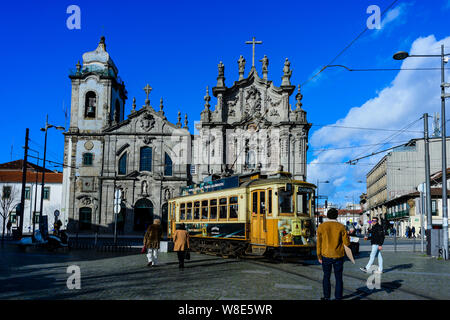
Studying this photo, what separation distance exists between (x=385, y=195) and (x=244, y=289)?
6641cm

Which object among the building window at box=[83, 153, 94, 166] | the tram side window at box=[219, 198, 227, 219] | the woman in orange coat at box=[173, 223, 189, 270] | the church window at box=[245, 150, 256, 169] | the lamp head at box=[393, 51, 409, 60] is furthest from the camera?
the building window at box=[83, 153, 94, 166]

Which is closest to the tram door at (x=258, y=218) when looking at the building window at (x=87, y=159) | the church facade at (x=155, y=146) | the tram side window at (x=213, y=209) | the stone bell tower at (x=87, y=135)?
the tram side window at (x=213, y=209)

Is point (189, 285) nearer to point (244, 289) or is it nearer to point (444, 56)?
point (244, 289)

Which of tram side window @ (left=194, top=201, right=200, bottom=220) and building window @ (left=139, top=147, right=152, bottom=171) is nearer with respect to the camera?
tram side window @ (left=194, top=201, right=200, bottom=220)

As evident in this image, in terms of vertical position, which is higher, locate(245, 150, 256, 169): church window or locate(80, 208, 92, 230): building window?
locate(245, 150, 256, 169): church window

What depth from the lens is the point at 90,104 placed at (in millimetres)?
46469

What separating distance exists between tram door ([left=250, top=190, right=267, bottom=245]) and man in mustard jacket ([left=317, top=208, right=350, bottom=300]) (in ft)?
25.3

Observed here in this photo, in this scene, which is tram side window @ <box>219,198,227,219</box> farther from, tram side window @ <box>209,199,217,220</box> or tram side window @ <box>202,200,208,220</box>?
tram side window @ <box>202,200,208,220</box>

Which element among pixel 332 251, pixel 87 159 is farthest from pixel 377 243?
pixel 87 159

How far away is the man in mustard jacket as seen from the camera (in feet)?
26.3

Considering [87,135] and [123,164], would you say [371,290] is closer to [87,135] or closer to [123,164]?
[123,164]

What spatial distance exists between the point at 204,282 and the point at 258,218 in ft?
19.8

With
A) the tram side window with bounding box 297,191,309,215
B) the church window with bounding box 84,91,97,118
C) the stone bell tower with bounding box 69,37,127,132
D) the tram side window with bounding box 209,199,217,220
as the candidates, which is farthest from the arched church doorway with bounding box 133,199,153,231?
the tram side window with bounding box 297,191,309,215

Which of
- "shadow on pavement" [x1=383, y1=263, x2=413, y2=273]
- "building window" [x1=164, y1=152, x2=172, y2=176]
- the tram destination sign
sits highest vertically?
"building window" [x1=164, y1=152, x2=172, y2=176]
